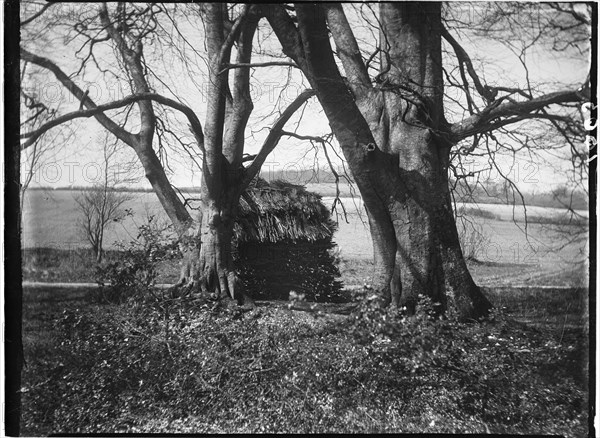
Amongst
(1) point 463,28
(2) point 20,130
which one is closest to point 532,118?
(1) point 463,28

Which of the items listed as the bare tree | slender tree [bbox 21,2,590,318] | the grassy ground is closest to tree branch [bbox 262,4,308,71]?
slender tree [bbox 21,2,590,318]

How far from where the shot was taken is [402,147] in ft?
12.5

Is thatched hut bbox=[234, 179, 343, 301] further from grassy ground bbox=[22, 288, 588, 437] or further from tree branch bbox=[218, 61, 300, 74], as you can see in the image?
tree branch bbox=[218, 61, 300, 74]

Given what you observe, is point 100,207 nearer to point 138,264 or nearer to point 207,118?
point 138,264

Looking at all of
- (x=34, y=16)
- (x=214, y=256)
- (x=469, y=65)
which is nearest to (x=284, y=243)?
(x=214, y=256)

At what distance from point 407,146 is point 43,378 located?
3544mm

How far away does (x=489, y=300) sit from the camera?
3.78 meters

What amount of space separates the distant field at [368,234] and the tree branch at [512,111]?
65cm

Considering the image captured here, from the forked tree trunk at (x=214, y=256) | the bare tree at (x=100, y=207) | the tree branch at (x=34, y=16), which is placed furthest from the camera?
the forked tree trunk at (x=214, y=256)

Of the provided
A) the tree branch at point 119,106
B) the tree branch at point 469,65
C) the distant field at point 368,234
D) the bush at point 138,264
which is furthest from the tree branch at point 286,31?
the bush at point 138,264

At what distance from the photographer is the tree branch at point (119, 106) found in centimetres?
364

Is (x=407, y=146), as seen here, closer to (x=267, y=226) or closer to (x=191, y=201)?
(x=267, y=226)

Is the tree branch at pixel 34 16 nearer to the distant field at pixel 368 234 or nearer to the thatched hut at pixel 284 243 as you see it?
the distant field at pixel 368 234

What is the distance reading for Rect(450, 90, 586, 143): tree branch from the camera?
3.62 meters
